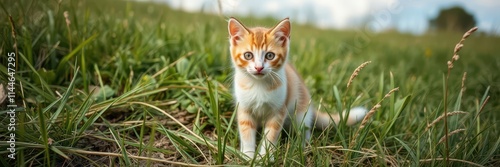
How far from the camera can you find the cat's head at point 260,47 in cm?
191

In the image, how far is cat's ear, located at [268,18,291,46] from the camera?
1923 mm

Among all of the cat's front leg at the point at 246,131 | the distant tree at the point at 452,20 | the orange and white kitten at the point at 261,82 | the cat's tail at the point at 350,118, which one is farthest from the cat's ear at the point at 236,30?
the distant tree at the point at 452,20

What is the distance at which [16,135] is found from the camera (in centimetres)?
175

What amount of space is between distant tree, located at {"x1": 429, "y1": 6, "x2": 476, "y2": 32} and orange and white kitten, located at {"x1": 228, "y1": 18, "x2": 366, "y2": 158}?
6.59 meters

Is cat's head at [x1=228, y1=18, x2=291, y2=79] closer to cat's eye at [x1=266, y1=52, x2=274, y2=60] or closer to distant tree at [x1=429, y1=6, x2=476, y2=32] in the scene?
cat's eye at [x1=266, y1=52, x2=274, y2=60]

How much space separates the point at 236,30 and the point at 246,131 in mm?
550

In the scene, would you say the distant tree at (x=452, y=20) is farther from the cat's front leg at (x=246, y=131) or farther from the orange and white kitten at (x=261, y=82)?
the cat's front leg at (x=246, y=131)

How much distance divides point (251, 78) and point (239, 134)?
0.34 m

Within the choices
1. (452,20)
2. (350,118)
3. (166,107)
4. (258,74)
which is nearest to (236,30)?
(258,74)

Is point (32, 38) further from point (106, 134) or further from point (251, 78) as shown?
point (251, 78)

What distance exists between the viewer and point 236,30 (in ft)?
6.54

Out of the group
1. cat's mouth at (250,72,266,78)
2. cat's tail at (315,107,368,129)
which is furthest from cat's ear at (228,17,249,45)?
cat's tail at (315,107,368,129)

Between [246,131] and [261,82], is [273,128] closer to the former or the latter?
[246,131]

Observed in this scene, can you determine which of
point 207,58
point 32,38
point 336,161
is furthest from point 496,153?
point 32,38
